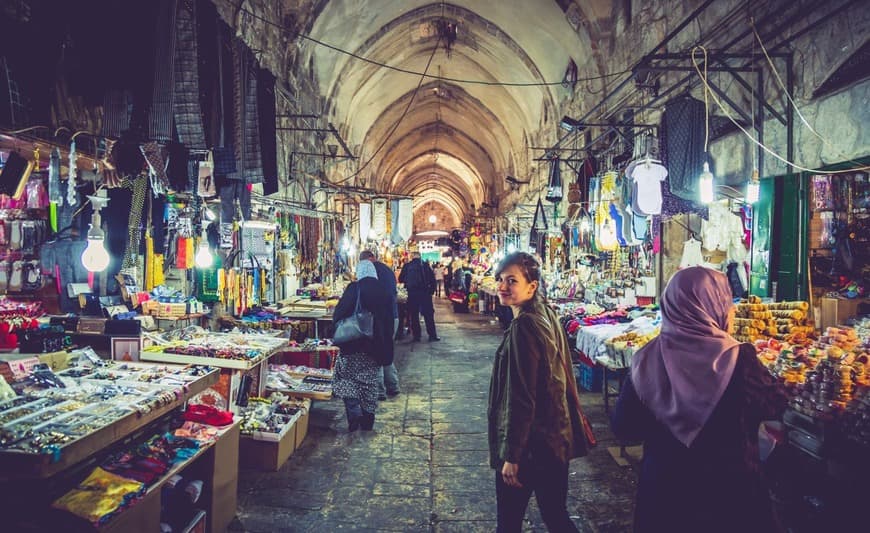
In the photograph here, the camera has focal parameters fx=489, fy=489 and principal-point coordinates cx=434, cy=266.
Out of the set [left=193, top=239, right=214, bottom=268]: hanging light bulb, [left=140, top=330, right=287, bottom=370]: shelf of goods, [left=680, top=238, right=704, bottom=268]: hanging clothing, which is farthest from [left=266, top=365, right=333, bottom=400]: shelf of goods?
[left=680, top=238, right=704, bottom=268]: hanging clothing

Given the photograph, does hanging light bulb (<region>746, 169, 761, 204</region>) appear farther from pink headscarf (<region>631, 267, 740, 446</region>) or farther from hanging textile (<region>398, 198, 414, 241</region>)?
hanging textile (<region>398, 198, 414, 241</region>)

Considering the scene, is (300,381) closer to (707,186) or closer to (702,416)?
(707,186)

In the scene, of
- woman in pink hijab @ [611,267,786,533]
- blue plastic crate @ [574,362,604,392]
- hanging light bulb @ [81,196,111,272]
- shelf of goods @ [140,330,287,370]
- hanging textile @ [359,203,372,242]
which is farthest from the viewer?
hanging textile @ [359,203,372,242]

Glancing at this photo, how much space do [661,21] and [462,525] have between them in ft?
22.6

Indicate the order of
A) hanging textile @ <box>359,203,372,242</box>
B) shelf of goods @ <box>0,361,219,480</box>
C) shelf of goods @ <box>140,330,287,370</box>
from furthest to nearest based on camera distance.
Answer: hanging textile @ <box>359,203,372,242</box>, shelf of goods @ <box>140,330,287,370</box>, shelf of goods @ <box>0,361,219,480</box>

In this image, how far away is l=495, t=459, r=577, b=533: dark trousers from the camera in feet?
7.09

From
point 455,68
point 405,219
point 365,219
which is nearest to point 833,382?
point 365,219

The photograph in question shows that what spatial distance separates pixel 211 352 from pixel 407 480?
201 centimetres

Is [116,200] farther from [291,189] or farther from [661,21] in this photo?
[661,21]

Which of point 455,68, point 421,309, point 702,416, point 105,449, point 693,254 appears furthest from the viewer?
point 455,68

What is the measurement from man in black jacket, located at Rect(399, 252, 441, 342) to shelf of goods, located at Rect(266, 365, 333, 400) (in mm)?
3921

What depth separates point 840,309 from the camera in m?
3.89

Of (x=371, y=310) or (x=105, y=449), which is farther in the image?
(x=371, y=310)

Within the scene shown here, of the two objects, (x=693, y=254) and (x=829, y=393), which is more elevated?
(x=693, y=254)
